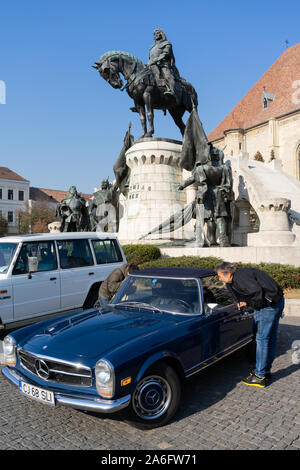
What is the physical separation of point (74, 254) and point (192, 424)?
4.43 metres

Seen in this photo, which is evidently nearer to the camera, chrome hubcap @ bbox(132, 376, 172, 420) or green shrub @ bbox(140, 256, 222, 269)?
chrome hubcap @ bbox(132, 376, 172, 420)

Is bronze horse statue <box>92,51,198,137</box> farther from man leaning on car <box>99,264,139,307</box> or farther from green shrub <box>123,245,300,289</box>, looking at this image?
man leaning on car <box>99,264,139,307</box>

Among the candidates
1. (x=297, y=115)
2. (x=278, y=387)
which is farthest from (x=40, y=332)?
(x=297, y=115)

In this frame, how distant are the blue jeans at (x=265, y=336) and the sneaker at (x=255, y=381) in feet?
0.13

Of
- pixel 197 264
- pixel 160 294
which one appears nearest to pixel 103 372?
pixel 160 294

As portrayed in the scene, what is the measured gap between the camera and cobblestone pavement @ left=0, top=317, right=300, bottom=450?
2.83m

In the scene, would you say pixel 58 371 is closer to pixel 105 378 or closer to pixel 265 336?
pixel 105 378

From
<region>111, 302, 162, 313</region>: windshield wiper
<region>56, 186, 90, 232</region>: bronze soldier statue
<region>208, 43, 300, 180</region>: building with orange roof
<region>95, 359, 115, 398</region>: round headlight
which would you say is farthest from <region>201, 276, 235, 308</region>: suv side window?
<region>208, 43, 300, 180</region>: building with orange roof

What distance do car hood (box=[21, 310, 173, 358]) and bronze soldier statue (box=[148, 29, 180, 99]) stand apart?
14921 mm

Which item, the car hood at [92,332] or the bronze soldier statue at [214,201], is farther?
the bronze soldier statue at [214,201]

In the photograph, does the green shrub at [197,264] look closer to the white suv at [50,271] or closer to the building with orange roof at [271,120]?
the white suv at [50,271]

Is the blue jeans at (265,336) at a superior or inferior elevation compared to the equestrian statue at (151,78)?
inferior

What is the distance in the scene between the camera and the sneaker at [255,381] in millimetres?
3996

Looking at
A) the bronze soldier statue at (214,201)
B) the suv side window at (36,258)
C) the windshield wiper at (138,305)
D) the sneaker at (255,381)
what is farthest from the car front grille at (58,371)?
the bronze soldier statue at (214,201)
